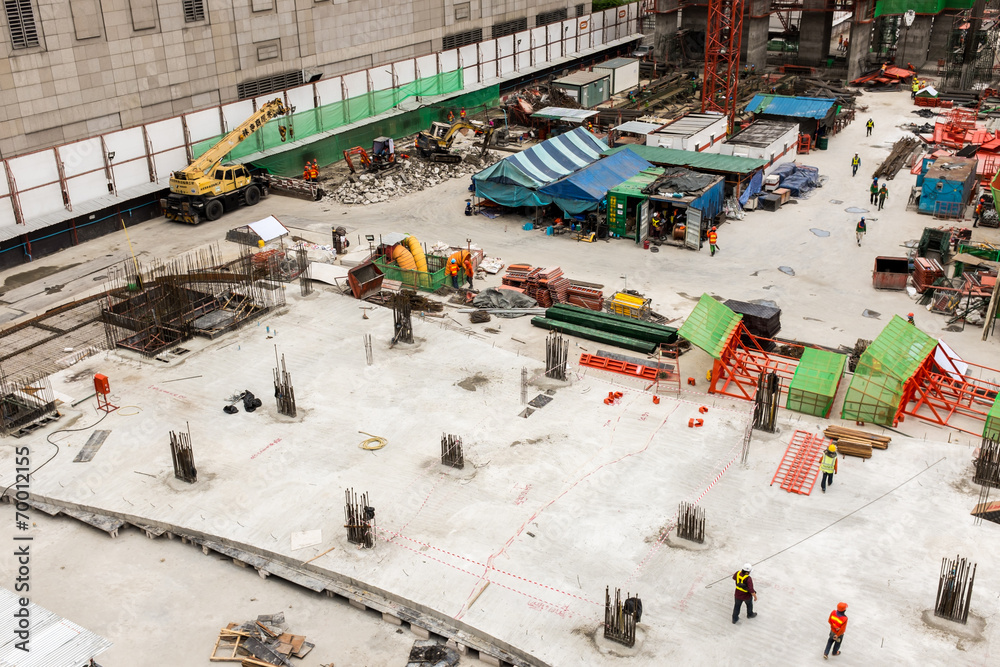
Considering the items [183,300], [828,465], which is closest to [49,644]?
[183,300]

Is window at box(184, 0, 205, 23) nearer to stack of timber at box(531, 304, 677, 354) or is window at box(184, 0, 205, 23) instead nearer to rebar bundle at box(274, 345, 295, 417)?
stack of timber at box(531, 304, 677, 354)

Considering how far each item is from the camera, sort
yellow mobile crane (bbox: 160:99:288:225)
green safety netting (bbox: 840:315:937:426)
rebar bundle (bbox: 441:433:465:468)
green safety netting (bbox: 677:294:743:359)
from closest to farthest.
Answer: rebar bundle (bbox: 441:433:465:468) → green safety netting (bbox: 840:315:937:426) → green safety netting (bbox: 677:294:743:359) → yellow mobile crane (bbox: 160:99:288:225)

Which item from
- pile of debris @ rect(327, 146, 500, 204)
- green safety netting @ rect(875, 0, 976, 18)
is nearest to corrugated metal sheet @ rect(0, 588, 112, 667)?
pile of debris @ rect(327, 146, 500, 204)

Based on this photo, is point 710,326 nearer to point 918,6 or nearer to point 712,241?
point 712,241

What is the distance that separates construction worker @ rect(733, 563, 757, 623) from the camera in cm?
2091

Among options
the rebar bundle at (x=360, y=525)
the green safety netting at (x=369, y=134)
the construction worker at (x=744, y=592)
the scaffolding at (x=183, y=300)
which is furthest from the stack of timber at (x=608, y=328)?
the green safety netting at (x=369, y=134)

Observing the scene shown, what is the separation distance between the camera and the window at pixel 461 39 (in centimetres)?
7058

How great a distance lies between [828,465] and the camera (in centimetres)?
2552

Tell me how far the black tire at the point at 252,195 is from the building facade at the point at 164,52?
23.1 feet

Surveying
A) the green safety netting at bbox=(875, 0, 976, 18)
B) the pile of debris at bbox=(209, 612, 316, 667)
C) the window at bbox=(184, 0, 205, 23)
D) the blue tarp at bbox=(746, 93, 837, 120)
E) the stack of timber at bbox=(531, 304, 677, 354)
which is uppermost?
the window at bbox=(184, 0, 205, 23)

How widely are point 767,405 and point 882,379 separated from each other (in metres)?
3.77

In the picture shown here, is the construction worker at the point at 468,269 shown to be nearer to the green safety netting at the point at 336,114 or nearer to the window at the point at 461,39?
the green safety netting at the point at 336,114

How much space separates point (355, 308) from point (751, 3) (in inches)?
2071

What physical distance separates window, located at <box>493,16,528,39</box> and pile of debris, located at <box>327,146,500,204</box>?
22207mm
